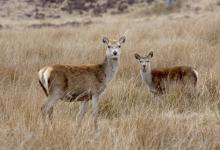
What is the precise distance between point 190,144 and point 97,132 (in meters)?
0.95

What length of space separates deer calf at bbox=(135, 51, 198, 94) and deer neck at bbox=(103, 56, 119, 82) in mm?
1101

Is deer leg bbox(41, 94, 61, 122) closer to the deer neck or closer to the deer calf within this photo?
the deer neck

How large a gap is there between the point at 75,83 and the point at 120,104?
922 mm

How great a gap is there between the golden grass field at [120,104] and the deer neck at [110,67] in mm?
361

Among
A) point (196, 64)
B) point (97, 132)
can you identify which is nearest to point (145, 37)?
point (196, 64)

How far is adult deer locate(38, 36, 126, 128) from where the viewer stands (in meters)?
6.64

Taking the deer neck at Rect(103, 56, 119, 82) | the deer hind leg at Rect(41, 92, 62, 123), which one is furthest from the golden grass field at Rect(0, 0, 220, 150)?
the deer neck at Rect(103, 56, 119, 82)

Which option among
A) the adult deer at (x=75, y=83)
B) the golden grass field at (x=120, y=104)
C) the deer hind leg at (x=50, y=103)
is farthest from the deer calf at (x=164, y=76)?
the deer hind leg at (x=50, y=103)

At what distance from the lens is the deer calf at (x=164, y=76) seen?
28.2 ft

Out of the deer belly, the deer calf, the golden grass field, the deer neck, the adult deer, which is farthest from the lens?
the deer calf

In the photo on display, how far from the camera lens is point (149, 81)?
355 inches

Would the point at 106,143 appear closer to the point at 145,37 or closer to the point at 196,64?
the point at 196,64

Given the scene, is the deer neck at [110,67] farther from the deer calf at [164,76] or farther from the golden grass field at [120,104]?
the deer calf at [164,76]

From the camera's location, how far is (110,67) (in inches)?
303
